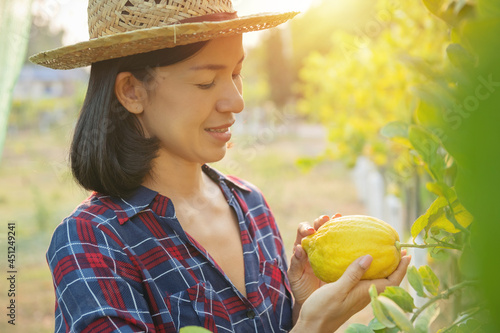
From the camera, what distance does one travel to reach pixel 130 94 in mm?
1533

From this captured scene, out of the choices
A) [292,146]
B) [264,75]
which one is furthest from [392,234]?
[264,75]

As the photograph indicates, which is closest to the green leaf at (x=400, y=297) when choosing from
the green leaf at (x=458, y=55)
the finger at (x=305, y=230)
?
the green leaf at (x=458, y=55)

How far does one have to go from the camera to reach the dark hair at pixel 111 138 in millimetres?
1486

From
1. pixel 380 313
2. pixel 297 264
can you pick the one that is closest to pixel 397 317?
pixel 380 313

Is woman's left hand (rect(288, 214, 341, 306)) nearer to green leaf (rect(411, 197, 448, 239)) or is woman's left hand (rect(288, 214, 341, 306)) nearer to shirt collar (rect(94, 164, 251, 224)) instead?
shirt collar (rect(94, 164, 251, 224))

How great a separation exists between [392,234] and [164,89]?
737mm

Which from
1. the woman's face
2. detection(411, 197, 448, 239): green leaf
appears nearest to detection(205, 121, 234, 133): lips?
the woman's face

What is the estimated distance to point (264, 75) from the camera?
87.6 feet

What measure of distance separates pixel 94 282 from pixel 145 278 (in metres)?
0.15

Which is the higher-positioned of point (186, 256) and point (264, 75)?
point (264, 75)

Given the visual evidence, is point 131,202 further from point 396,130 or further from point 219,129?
point 396,130

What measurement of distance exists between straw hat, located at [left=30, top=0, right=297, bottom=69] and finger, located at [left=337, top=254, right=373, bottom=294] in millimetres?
679

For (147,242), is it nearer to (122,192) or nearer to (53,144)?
(122,192)

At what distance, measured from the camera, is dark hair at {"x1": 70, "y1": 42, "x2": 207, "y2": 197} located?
4.88ft
